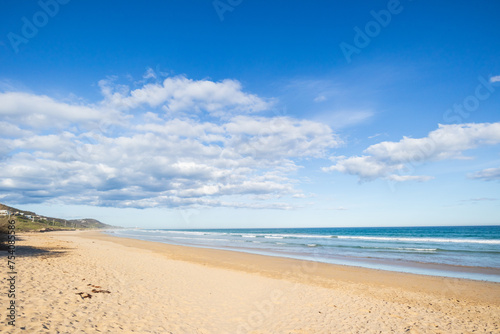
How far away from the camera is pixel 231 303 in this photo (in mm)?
10523

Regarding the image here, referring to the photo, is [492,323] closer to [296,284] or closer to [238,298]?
[296,284]

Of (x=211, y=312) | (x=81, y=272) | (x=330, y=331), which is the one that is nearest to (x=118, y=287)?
(x=81, y=272)

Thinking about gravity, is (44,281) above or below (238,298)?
above

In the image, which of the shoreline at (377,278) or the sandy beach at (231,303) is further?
the shoreline at (377,278)

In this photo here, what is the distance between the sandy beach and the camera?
739 centimetres

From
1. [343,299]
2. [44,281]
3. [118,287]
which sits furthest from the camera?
[343,299]

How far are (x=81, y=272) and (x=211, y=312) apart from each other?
7150 millimetres

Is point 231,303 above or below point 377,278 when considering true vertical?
above

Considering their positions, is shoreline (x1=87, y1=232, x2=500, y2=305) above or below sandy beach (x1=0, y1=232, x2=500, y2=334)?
below

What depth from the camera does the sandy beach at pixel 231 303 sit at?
7.39 meters

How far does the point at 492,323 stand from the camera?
29.6 ft

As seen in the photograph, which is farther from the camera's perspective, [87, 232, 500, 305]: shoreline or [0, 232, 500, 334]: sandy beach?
[87, 232, 500, 305]: shoreline

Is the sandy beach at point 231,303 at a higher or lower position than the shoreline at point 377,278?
higher

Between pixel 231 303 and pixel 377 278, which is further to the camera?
pixel 377 278
